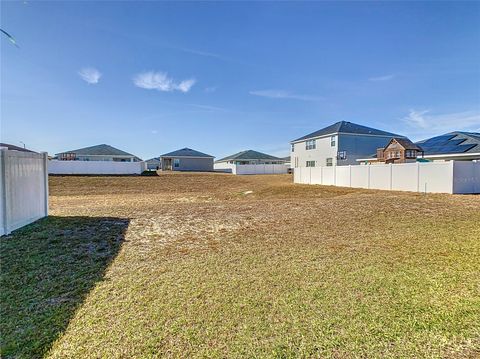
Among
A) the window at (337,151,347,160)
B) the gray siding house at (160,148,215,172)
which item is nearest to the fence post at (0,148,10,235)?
the window at (337,151,347,160)

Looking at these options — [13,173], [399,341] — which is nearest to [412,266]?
[399,341]

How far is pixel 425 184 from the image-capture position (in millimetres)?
14461

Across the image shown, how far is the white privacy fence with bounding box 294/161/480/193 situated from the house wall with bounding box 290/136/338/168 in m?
12.5

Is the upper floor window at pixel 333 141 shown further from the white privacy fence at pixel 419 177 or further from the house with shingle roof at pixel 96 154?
the house with shingle roof at pixel 96 154

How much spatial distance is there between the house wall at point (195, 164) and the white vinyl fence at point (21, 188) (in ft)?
123

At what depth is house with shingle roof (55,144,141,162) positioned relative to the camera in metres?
38.9

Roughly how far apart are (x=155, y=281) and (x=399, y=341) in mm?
2938

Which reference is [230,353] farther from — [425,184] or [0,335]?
[425,184]

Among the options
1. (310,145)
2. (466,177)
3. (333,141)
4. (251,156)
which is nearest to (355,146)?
(333,141)

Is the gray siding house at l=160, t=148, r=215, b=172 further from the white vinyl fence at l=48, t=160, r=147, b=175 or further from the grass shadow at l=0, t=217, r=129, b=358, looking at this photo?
the grass shadow at l=0, t=217, r=129, b=358

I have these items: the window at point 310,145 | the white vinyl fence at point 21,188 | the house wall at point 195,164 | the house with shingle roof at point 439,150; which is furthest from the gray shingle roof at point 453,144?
the house wall at point 195,164

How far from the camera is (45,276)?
3.81m

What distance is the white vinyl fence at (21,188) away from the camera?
572cm

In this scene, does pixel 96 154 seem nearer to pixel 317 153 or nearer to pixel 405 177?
pixel 317 153
